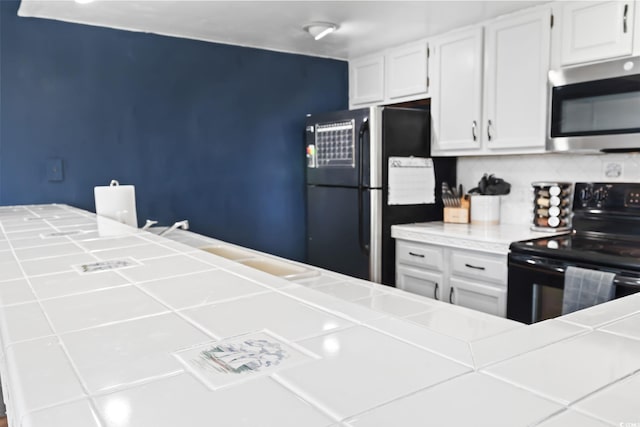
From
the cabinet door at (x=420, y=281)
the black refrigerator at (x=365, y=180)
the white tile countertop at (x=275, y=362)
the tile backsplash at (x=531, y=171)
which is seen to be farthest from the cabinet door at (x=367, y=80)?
the white tile countertop at (x=275, y=362)

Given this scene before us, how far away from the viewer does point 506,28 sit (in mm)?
2738

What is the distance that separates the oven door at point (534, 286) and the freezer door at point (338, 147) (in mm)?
1145

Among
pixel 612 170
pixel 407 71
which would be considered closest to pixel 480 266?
pixel 612 170

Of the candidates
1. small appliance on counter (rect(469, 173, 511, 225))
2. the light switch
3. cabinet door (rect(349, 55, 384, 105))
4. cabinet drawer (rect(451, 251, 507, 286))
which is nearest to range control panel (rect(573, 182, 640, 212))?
small appliance on counter (rect(469, 173, 511, 225))

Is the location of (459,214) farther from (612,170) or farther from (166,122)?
(166,122)

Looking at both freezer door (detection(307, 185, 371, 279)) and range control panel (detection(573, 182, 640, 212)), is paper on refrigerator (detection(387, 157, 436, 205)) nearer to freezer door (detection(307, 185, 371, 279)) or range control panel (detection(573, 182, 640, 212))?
freezer door (detection(307, 185, 371, 279))

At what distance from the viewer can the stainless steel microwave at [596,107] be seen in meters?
2.16

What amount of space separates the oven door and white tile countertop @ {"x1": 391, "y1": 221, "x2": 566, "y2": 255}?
0.14 metres

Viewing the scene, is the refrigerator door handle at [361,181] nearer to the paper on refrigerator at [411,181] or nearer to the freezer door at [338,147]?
the freezer door at [338,147]

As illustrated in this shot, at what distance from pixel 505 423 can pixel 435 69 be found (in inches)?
119

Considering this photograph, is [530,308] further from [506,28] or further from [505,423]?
[505,423]

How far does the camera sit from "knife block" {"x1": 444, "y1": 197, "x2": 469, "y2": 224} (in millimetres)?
Answer: 3188

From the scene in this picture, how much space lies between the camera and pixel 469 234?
107 inches

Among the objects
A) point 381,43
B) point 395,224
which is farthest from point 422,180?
point 381,43
